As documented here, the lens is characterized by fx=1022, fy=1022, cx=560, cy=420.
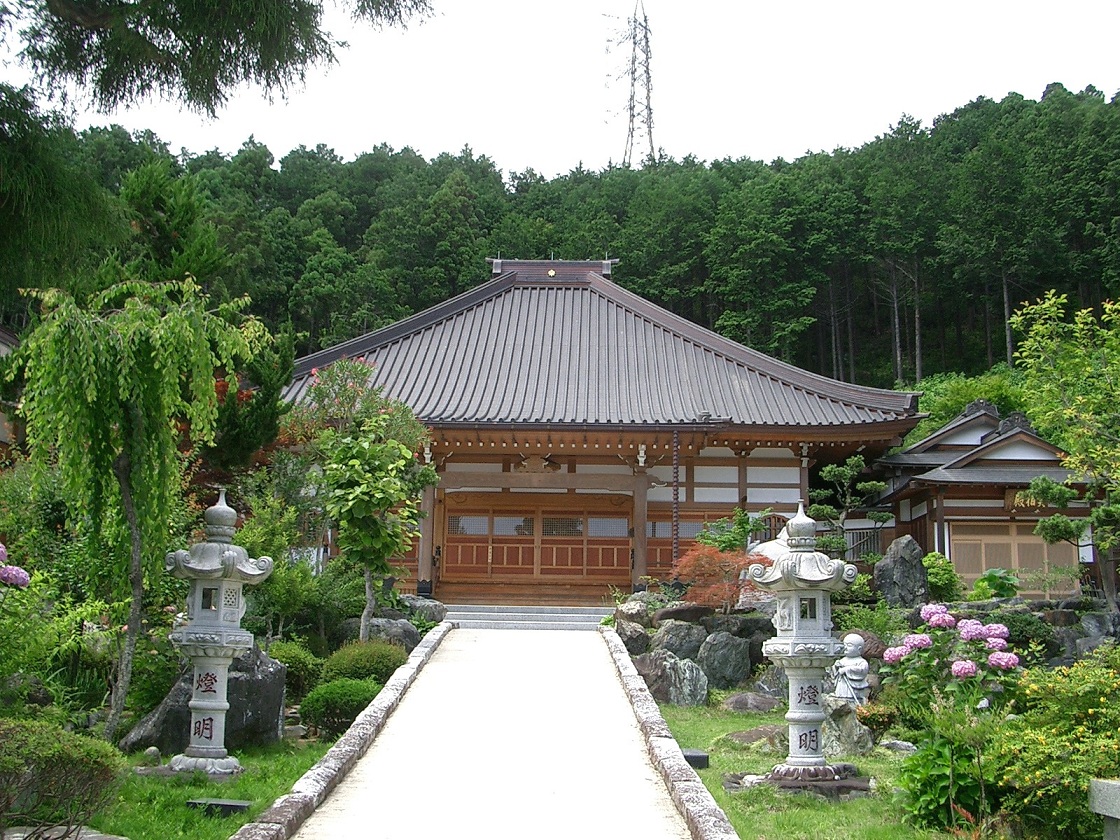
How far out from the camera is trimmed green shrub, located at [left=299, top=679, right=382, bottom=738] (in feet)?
33.1

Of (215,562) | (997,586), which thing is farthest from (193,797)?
(997,586)

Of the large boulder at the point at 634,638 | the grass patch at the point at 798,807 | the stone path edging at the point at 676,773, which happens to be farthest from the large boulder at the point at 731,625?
the grass patch at the point at 798,807

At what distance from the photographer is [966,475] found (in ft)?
66.9

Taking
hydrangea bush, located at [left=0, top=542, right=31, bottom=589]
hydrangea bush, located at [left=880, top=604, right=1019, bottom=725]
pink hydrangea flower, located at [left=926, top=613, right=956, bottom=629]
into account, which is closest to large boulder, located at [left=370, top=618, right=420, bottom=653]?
hydrangea bush, located at [left=0, top=542, right=31, bottom=589]

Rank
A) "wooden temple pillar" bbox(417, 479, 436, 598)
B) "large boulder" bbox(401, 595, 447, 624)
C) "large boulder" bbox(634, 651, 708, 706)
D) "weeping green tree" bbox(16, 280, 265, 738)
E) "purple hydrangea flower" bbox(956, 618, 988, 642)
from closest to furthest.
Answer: "weeping green tree" bbox(16, 280, 265, 738) → "purple hydrangea flower" bbox(956, 618, 988, 642) → "large boulder" bbox(634, 651, 708, 706) → "large boulder" bbox(401, 595, 447, 624) → "wooden temple pillar" bbox(417, 479, 436, 598)

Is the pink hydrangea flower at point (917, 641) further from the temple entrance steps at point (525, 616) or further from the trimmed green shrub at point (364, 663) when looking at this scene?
the temple entrance steps at point (525, 616)

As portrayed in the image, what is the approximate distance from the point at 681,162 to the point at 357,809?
44975mm

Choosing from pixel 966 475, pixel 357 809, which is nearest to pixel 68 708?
pixel 357 809

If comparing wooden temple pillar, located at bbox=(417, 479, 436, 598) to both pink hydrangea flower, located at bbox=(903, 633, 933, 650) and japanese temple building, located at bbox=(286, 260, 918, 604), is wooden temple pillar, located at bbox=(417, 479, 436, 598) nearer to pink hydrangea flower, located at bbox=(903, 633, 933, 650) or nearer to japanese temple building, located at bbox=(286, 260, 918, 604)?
japanese temple building, located at bbox=(286, 260, 918, 604)

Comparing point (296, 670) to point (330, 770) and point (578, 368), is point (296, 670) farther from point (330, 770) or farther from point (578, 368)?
point (578, 368)

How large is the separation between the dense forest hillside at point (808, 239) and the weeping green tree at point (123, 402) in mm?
25879

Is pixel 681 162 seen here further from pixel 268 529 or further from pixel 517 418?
pixel 268 529

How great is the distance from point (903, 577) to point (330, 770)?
11142mm

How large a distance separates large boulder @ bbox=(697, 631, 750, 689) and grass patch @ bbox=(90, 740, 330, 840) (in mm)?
6366
